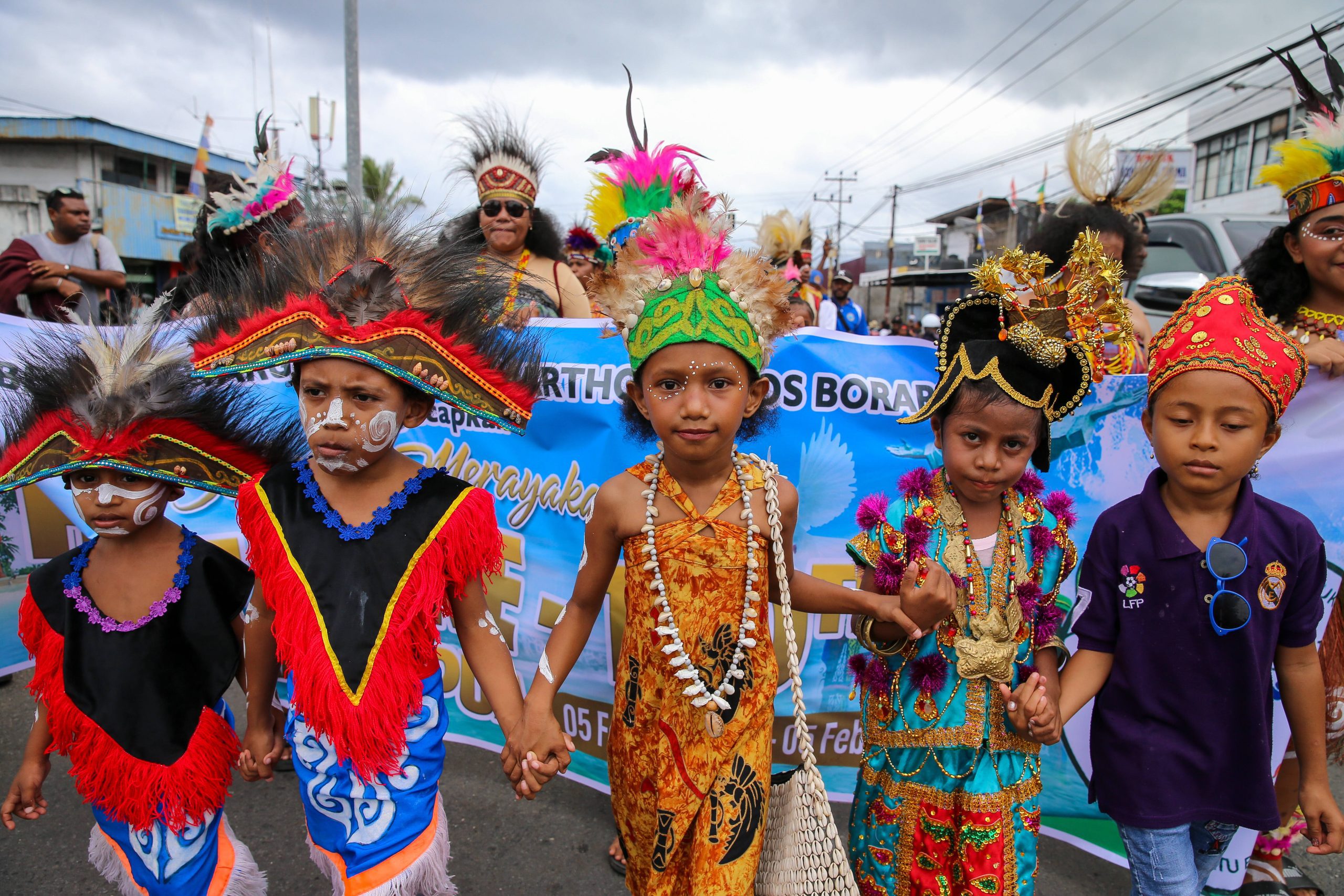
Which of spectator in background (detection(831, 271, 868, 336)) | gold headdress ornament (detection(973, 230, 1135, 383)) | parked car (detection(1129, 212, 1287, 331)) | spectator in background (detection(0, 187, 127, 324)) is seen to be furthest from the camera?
spectator in background (detection(831, 271, 868, 336))

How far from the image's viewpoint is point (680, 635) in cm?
200

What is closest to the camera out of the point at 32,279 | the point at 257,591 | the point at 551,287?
the point at 257,591

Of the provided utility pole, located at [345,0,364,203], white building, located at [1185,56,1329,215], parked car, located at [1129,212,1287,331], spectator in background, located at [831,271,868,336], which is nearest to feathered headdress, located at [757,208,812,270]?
spectator in background, located at [831,271,868,336]

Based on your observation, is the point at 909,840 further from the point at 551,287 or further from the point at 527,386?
the point at 551,287

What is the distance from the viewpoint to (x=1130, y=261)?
4.07 metres

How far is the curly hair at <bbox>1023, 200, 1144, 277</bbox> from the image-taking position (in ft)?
12.8

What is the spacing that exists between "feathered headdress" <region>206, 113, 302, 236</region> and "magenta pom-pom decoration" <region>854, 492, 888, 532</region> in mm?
3044

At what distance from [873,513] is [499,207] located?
3.16 m

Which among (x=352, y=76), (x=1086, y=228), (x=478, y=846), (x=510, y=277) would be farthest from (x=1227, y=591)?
(x=352, y=76)

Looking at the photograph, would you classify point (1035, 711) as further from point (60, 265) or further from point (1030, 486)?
point (60, 265)

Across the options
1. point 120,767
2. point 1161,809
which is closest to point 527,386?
point 120,767

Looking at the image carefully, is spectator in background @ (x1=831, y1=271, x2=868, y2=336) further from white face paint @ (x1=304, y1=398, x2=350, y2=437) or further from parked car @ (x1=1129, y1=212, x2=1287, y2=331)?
white face paint @ (x1=304, y1=398, x2=350, y2=437)

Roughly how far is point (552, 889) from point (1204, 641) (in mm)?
2210

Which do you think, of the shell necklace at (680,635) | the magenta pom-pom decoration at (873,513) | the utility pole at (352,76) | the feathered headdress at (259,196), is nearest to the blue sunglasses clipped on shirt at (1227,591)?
the magenta pom-pom decoration at (873,513)
